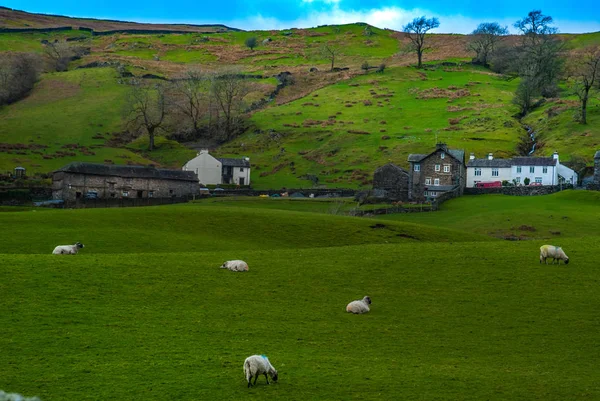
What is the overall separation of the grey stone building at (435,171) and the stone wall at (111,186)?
3728 centimetres

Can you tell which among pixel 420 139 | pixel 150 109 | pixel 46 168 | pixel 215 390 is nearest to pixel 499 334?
pixel 215 390

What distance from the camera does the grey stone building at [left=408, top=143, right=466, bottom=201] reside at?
124250 mm

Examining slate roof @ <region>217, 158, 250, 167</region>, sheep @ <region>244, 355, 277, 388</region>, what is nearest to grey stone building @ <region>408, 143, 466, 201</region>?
slate roof @ <region>217, 158, 250, 167</region>

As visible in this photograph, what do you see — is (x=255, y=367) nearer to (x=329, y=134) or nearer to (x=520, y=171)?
(x=520, y=171)

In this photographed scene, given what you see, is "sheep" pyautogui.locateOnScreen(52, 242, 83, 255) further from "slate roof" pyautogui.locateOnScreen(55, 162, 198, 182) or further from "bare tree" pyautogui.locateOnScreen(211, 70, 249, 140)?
"bare tree" pyautogui.locateOnScreen(211, 70, 249, 140)

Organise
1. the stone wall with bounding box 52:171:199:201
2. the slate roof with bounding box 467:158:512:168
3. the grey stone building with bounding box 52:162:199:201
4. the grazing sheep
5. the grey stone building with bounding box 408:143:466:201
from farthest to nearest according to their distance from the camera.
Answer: the slate roof with bounding box 467:158:512:168 → the grey stone building with bounding box 408:143:466:201 → the grey stone building with bounding box 52:162:199:201 → the stone wall with bounding box 52:171:199:201 → the grazing sheep

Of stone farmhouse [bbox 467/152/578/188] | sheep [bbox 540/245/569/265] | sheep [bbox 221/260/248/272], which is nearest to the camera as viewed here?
sheep [bbox 221/260/248/272]

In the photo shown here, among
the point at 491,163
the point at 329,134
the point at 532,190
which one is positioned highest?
the point at 329,134

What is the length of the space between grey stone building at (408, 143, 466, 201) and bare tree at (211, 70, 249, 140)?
68121 mm

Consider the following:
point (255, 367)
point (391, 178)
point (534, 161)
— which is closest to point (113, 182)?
point (391, 178)

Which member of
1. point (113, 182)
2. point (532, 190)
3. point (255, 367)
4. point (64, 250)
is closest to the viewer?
point (255, 367)

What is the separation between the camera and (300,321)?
106ft

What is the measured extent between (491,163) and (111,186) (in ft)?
209

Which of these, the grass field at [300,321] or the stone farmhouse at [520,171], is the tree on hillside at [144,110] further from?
the grass field at [300,321]
